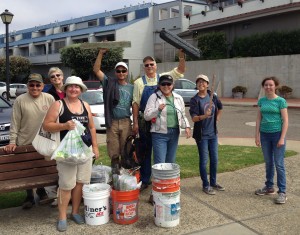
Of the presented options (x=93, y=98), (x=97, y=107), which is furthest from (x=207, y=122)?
(x=93, y=98)

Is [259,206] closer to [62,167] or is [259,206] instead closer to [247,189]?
[247,189]

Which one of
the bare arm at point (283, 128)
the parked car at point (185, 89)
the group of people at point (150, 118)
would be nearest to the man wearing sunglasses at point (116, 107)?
the group of people at point (150, 118)

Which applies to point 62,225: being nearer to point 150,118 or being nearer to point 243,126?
point 150,118

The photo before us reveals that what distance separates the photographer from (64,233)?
395 centimetres

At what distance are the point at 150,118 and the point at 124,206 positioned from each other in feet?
3.78

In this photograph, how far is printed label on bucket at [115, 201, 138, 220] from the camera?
13.5ft

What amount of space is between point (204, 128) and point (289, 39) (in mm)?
20673

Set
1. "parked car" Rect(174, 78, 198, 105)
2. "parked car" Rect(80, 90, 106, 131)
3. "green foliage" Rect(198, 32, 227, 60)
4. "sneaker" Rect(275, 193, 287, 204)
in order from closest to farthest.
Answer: "sneaker" Rect(275, 193, 287, 204) < "parked car" Rect(80, 90, 106, 131) < "parked car" Rect(174, 78, 198, 105) < "green foliage" Rect(198, 32, 227, 60)

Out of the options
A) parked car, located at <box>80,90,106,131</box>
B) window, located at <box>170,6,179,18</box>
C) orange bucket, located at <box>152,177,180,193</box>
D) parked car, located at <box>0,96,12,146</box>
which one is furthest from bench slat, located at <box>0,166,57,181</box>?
window, located at <box>170,6,179,18</box>

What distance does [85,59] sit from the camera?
34531 mm

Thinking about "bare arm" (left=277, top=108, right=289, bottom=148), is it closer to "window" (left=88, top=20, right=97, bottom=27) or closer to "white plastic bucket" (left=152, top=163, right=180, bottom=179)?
"white plastic bucket" (left=152, top=163, right=180, bottom=179)

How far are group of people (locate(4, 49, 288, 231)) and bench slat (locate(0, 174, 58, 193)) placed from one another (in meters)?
0.35

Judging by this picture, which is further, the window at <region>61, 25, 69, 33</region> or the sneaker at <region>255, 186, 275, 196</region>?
the window at <region>61, 25, 69, 33</region>

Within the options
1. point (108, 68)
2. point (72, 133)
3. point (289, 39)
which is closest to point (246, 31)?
point (289, 39)
